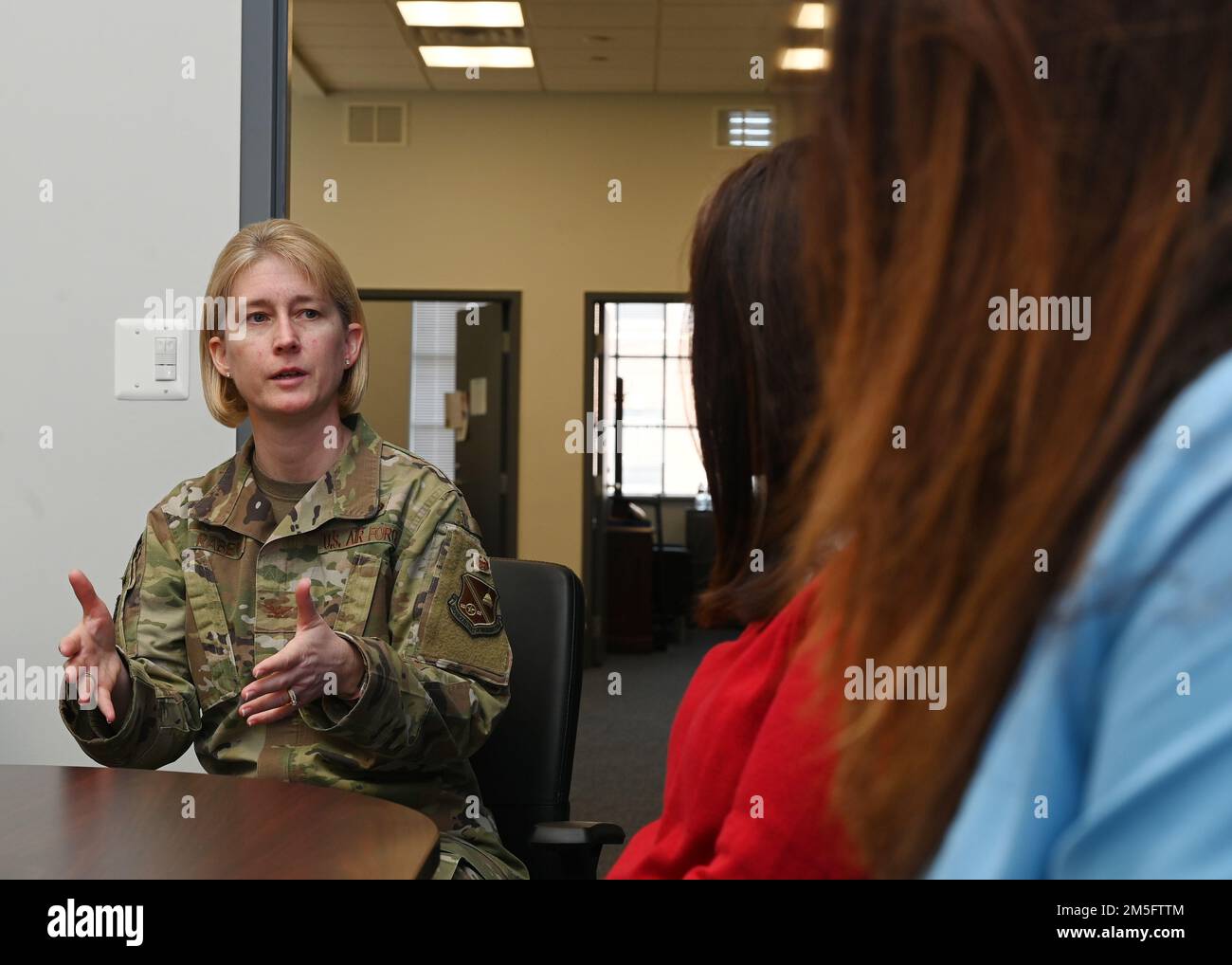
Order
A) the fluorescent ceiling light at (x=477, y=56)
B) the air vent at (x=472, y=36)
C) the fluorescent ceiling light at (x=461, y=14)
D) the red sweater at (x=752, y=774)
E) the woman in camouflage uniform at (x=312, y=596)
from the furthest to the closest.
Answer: the fluorescent ceiling light at (x=477, y=56) < the air vent at (x=472, y=36) < the fluorescent ceiling light at (x=461, y=14) < the woman in camouflage uniform at (x=312, y=596) < the red sweater at (x=752, y=774)

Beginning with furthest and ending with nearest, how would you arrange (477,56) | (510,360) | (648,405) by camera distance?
(648,405) → (510,360) → (477,56)

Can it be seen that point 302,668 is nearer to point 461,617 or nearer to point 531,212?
point 461,617

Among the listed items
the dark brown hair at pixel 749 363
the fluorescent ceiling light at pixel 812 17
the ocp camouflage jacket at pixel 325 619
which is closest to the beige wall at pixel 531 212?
the ocp camouflage jacket at pixel 325 619

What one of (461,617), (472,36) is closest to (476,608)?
(461,617)

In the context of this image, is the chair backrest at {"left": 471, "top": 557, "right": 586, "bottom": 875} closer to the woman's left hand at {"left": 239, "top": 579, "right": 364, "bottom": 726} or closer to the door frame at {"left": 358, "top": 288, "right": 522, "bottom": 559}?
the woman's left hand at {"left": 239, "top": 579, "right": 364, "bottom": 726}

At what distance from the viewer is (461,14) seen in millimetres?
5527

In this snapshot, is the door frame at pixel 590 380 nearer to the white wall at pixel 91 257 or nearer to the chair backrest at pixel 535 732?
the white wall at pixel 91 257

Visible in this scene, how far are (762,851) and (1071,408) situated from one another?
1.10 ft

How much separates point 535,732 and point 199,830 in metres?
0.63

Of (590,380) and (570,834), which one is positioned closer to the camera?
(570,834)

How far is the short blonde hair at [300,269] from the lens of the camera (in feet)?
4.86

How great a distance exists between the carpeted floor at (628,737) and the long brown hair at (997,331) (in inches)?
105

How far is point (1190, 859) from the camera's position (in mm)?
282
